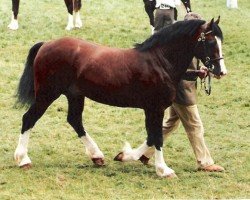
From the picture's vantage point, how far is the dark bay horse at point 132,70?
6934 millimetres

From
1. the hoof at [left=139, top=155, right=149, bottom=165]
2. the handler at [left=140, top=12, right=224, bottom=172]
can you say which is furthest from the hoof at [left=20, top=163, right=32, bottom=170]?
the handler at [left=140, top=12, right=224, bottom=172]

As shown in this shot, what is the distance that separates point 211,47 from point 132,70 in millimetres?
941

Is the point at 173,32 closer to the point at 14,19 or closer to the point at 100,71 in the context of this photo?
the point at 100,71

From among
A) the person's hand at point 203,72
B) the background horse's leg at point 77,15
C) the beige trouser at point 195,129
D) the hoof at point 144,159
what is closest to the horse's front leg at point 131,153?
the hoof at point 144,159

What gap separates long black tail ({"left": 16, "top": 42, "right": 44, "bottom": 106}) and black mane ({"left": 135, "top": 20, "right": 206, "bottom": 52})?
1344 millimetres

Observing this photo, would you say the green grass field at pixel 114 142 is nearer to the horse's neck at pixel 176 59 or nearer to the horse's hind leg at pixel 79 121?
the horse's hind leg at pixel 79 121

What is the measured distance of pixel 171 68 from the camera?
7102 mm

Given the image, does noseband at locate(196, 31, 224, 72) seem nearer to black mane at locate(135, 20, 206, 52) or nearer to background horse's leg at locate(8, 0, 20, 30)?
black mane at locate(135, 20, 206, 52)

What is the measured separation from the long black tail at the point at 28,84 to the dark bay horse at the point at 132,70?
0.58ft

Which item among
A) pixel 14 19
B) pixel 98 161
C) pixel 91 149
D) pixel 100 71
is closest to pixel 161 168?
pixel 98 161

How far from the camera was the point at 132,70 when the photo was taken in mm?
7090

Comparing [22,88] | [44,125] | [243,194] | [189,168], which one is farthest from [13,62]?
[243,194]

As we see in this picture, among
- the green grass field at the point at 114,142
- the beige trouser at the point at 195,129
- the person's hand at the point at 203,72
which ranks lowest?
the green grass field at the point at 114,142

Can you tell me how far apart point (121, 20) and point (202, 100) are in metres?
6.27
